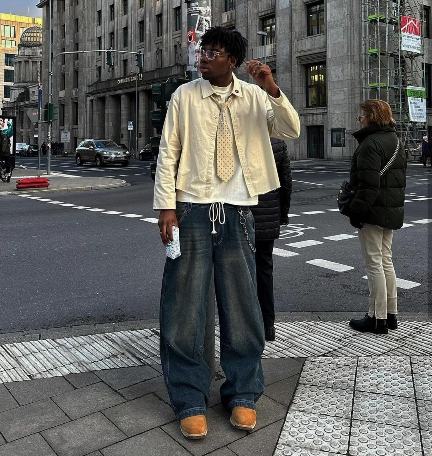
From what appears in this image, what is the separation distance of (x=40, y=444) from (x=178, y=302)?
971 millimetres

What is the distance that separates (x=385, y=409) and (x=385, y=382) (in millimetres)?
406

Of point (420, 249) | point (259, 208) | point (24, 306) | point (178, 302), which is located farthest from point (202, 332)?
point (420, 249)

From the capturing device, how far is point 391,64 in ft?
128

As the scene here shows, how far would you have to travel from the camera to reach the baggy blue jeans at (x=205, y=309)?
10.1 ft

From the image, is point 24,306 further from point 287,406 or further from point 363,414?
point 363,414

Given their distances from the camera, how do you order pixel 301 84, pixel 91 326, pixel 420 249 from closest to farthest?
pixel 91 326 < pixel 420 249 < pixel 301 84

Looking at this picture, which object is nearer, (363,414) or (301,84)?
(363,414)

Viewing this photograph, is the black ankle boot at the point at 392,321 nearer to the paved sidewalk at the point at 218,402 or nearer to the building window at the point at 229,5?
the paved sidewalk at the point at 218,402

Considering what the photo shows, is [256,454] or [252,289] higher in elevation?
[252,289]

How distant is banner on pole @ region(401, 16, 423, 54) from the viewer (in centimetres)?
3712

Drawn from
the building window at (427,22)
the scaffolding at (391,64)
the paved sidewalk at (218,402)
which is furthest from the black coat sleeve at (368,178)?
the building window at (427,22)

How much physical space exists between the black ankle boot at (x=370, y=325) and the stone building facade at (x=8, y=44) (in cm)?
12073

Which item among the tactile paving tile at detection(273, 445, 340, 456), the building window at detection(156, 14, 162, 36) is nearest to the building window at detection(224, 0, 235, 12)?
the building window at detection(156, 14, 162, 36)

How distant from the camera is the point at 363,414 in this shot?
10.3ft
